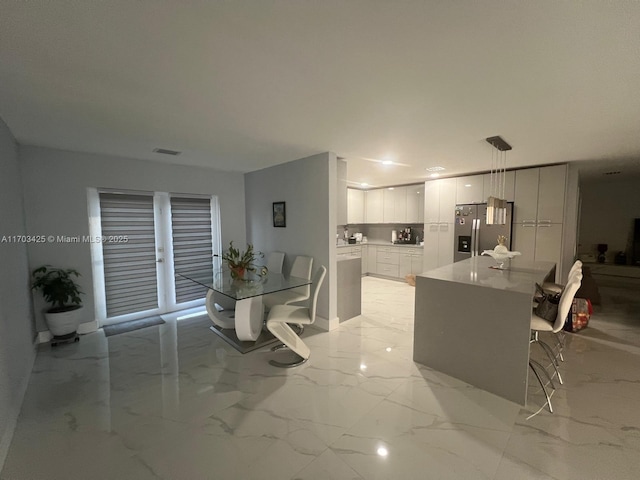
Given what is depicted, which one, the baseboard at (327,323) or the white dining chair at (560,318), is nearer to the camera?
the white dining chair at (560,318)

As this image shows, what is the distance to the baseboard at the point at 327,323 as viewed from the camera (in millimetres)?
3668

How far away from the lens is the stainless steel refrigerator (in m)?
4.76

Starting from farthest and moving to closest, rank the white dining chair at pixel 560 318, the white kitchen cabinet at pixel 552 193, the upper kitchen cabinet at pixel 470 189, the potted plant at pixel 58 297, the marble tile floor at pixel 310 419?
the upper kitchen cabinet at pixel 470 189, the white kitchen cabinet at pixel 552 193, the potted plant at pixel 58 297, the white dining chair at pixel 560 318, the marble tile floor at pixel 310 419

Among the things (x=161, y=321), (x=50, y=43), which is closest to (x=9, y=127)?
(x=50, y=43)

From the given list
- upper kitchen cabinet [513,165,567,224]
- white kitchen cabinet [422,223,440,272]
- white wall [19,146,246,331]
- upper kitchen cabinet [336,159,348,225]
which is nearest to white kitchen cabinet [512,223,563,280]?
upper kitchen cabinet [513,165,567,224]

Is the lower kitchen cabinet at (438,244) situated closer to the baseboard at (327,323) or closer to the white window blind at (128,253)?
the baseboard at (327,323)

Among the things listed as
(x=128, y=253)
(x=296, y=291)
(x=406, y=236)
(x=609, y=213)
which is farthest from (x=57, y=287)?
(x=609, y=213)

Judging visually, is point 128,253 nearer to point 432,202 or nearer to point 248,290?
point 248,290

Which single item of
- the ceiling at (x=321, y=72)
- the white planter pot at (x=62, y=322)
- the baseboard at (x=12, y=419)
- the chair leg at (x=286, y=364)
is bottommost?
the chair leg at (x=286, y=364)

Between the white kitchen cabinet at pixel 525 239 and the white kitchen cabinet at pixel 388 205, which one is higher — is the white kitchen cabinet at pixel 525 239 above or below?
below

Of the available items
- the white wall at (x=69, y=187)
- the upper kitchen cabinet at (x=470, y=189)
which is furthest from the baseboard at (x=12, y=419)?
the upper kitchen cabinet at (x=470, y=189)

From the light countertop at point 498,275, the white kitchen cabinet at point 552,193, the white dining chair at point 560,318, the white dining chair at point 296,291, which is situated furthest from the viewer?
the white kitchen cabinet at point 552,193

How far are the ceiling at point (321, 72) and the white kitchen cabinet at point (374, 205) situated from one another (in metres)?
3.93

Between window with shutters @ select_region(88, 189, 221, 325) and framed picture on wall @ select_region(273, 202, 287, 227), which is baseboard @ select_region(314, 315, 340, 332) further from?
window with shutters @ select_region(88, 189, 221, 325)
